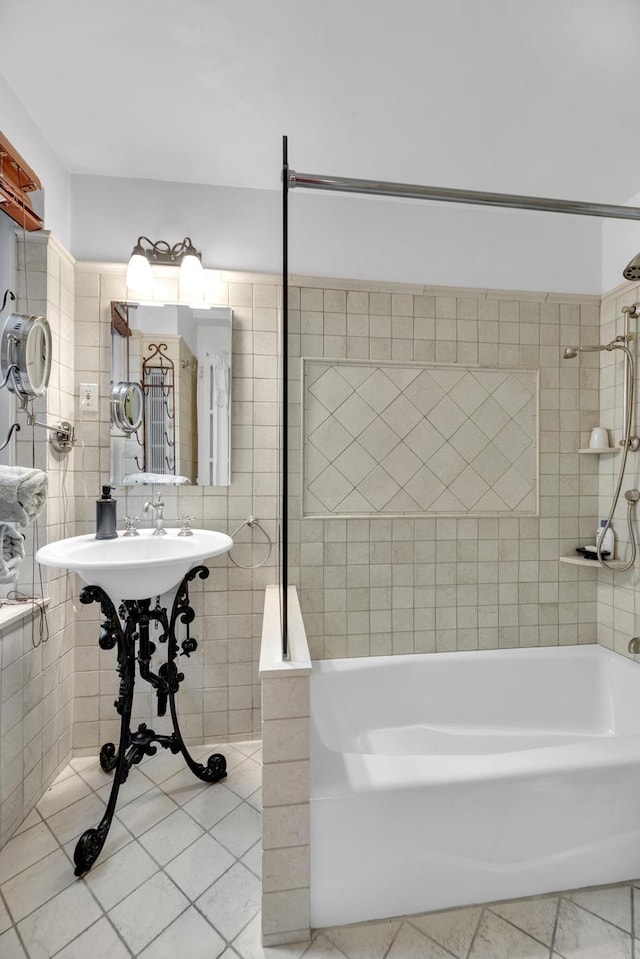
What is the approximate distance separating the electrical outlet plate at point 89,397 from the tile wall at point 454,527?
842 millimetres

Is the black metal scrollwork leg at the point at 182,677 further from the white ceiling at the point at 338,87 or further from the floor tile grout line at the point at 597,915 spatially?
the white ceiling at the point at 338,87

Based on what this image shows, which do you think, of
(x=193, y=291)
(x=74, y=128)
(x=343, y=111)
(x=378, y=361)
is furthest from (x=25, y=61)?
(x=378, y=361)

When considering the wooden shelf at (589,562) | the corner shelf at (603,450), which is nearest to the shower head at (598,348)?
the corner shelf at (603,450)

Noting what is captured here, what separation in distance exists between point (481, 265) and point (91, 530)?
7.10 ft

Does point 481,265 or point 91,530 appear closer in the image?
point 91,530

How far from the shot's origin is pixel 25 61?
4.66ft

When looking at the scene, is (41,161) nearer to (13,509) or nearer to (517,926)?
(13,509)

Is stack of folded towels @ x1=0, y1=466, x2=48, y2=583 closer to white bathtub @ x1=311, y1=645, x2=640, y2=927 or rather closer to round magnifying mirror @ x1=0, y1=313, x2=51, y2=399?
round magnifying mirror @ x1=0, y1=313, x2=51, y2=399

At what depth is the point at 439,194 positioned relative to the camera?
1253 mm

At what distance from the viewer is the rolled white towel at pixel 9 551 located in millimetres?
1061

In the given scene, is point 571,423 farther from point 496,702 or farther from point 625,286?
point 496,702

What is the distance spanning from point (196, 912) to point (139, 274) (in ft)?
7.13

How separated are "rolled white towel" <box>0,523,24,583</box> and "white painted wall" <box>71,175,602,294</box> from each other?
1.38m

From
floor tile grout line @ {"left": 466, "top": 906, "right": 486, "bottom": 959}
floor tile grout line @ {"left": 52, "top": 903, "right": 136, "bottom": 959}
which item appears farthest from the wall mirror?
floor tile grout line @ {"left": 466, "top": 906, "right": 486, "bottom": 959}
